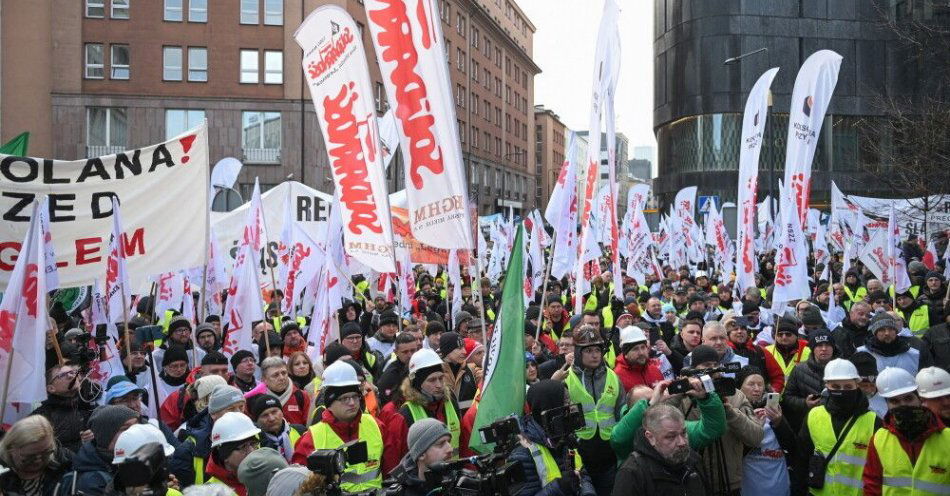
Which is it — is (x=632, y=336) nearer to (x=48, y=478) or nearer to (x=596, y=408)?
(x=596, y=408)

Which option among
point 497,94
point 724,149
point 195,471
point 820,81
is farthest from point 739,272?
point 497,94

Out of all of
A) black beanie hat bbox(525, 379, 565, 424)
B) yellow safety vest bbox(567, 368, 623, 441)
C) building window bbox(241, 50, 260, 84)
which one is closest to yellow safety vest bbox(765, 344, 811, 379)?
yellow safety vest bbox(567, 368, 623, 441)

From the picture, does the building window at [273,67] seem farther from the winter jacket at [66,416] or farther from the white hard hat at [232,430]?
the white hard hat at [232,430]

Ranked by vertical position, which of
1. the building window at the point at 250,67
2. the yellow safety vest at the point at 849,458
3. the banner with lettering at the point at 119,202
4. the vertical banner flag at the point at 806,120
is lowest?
the yellow safety vest at the point at 849,458

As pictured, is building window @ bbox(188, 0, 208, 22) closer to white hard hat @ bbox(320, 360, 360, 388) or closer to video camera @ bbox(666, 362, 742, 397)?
white hard hat @ bbox(320, 360, 360, 388)

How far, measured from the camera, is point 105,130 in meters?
42.6

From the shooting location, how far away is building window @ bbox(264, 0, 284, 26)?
1698 inches

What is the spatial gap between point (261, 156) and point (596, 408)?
38902 mm

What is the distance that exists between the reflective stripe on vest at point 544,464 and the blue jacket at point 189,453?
2.15 metres

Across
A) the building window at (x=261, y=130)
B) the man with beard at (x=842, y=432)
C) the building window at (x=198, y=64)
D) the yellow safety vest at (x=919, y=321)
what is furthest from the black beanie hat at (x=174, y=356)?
the building window at (x=198, y=64)

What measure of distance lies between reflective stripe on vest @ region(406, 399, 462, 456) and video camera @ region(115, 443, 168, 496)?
2.14 m

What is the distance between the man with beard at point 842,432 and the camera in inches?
210

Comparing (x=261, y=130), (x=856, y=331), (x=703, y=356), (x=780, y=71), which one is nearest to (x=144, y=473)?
(x=703, y=356)

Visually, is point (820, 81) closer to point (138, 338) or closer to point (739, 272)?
point (739, 272)
